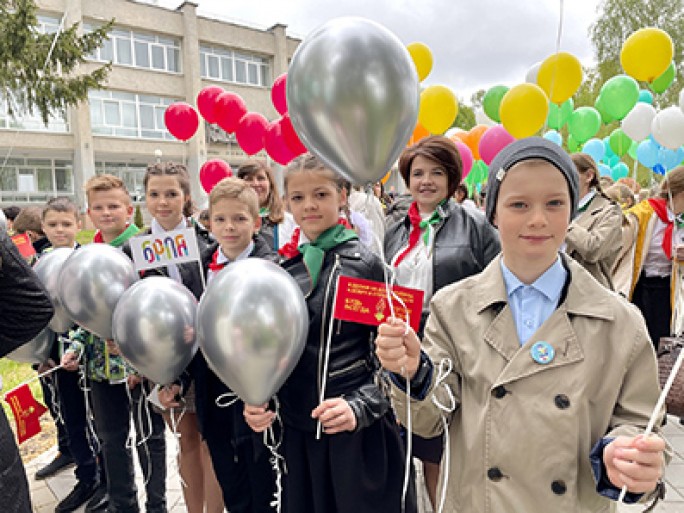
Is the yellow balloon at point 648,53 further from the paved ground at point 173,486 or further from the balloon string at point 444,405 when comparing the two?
the balloon string at point 444,405

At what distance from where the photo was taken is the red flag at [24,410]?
213 cm

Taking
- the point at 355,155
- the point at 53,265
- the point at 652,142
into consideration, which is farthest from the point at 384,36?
the point at 652,142

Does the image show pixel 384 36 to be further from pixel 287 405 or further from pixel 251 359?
pixel 287 405

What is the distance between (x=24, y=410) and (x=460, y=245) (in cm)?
216

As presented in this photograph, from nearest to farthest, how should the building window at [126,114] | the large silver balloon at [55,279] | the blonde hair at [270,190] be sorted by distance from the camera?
1. the large silver balloon at [55,279]
2. the blonde hair at [270,190]
3. the building window at [126,114]

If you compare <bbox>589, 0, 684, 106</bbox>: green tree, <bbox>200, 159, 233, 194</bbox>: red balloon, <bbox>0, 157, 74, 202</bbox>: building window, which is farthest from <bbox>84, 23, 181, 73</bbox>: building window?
<bbox>200, 159, 233, 194</bbox>: red balloon

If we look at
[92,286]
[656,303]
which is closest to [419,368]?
[92,286]

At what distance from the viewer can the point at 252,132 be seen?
201 inches

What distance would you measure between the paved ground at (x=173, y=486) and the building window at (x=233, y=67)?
25.1 meters

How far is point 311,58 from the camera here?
4.23ft

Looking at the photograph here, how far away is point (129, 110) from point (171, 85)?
2.57 meters

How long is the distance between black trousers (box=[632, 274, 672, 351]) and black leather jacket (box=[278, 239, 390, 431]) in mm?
2888

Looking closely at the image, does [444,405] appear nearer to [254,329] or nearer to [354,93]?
[254,329]

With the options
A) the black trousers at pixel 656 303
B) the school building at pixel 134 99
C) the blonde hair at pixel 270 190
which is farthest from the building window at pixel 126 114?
the black trousers at pixel 656 303
